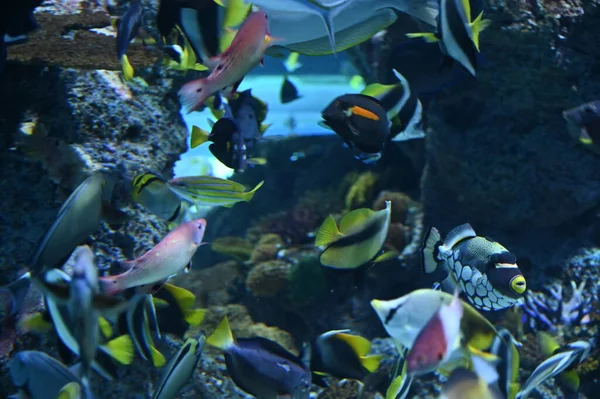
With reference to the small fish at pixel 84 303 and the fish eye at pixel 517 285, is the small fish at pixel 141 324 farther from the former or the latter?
the fish eye at pixel 517 285

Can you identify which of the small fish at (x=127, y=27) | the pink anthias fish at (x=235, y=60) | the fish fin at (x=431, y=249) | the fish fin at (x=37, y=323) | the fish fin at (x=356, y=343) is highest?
the pink anthias fish at (x=235, y=60)

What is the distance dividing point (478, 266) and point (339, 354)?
888 millimetres

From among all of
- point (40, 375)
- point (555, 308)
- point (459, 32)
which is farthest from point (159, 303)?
point (555, 308)

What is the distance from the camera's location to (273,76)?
2430 centimetres

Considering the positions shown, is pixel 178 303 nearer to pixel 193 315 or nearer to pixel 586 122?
pixel 193 315

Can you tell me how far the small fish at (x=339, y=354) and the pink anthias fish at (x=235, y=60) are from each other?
1469 mm

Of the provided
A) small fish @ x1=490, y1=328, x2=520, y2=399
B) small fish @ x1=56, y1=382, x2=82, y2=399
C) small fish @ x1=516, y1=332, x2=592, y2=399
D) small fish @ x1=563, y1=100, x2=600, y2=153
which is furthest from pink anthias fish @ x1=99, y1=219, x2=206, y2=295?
small fish @ x1=563, y1=100, x2=600, y2=153

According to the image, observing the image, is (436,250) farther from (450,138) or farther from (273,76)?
(273,76)

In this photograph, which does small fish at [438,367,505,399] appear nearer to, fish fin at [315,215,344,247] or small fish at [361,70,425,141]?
fish fin at [315,215,344,247]

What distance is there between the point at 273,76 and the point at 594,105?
73.1 feet

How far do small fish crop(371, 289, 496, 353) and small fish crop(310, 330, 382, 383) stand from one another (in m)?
0.92

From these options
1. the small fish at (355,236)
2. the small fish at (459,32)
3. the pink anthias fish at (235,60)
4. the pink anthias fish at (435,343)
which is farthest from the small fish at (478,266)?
the pink anthias fish at (235,60)

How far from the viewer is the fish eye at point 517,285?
197 centimetres

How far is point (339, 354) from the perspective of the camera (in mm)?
2521
